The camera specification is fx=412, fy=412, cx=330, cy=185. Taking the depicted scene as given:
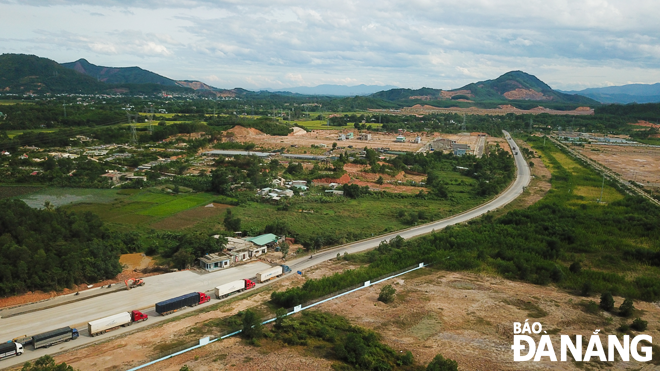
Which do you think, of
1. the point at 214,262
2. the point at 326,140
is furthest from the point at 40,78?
the point at 214,262

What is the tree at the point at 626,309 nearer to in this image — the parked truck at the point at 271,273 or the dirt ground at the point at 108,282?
the parked truck at the point at 271,273

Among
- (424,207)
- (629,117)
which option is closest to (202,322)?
(424,207)

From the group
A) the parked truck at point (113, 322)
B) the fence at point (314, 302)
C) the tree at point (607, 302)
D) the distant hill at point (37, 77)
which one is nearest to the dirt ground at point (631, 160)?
the tree at point (607, 302)

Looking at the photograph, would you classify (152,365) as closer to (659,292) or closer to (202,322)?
(202,322)

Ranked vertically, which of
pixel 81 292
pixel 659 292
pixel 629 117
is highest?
pixel 629 117

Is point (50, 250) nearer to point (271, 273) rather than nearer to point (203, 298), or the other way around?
point (203, 298)

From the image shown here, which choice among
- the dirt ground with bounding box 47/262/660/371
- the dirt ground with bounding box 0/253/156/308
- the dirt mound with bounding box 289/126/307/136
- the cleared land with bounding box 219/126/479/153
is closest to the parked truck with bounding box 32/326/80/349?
the dirt ground with bounding box 47/262/660/371
